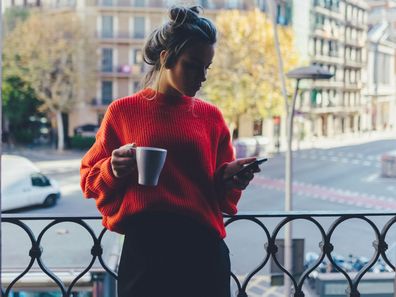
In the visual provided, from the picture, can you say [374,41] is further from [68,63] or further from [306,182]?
[68,63]

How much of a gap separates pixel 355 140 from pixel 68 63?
508 cm

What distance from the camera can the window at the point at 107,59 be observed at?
6.80 metres

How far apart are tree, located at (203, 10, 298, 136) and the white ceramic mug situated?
11.9 ft

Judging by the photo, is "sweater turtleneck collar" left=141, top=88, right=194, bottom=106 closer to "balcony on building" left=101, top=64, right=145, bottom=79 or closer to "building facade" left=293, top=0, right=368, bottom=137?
"building facade" left=293, top=0, right=368, bottom=137

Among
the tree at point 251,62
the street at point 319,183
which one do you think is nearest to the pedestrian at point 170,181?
the street at point 319,183

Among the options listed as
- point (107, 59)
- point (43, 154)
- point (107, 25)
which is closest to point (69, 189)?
point (43, 154)

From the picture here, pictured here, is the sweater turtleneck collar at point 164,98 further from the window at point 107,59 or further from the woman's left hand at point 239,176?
the window at point 107,59

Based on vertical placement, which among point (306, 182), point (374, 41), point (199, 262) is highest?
point (374, 41)

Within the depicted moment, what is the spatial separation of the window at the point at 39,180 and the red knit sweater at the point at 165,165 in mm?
3392

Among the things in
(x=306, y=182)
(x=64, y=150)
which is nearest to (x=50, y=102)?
(x=64, y=150)

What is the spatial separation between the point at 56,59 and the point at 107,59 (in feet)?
2.82

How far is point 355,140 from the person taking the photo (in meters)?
4.09

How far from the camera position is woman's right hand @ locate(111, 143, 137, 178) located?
647mm

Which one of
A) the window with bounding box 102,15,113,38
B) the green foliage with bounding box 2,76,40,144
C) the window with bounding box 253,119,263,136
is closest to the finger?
the window with bounding box 253,119,263,136
